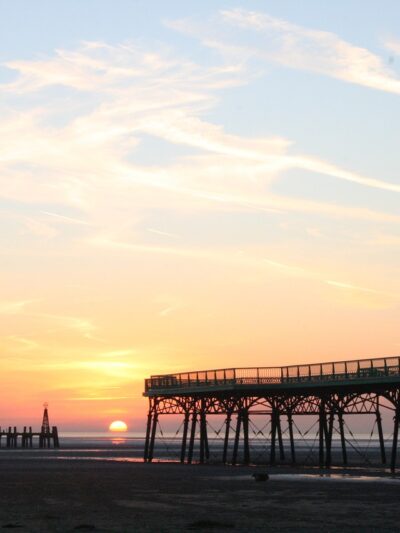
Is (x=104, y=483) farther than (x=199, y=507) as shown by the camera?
Yes

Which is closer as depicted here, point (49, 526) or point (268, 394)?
point (49, 526)

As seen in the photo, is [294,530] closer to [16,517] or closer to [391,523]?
[391,523]

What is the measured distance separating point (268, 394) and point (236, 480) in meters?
17.4

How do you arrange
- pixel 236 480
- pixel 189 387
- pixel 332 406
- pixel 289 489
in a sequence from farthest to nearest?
pixel 189 387, pixel 332 406, pixel 236 480, pixel 289 489

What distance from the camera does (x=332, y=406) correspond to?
67250 mm

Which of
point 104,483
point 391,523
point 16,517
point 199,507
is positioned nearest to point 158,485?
point 104,483

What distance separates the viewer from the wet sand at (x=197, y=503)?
33125 millimetres

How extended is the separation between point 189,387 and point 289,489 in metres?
Result: 30.4

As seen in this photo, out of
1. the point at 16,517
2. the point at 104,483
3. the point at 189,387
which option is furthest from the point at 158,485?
the point at 189,387

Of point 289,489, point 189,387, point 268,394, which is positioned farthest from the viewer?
point 189,387

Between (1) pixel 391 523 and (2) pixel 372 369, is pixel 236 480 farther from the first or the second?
(1) pixel 391 523

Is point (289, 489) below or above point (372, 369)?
below

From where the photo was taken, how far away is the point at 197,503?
1614 inches

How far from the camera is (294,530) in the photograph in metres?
31.4
